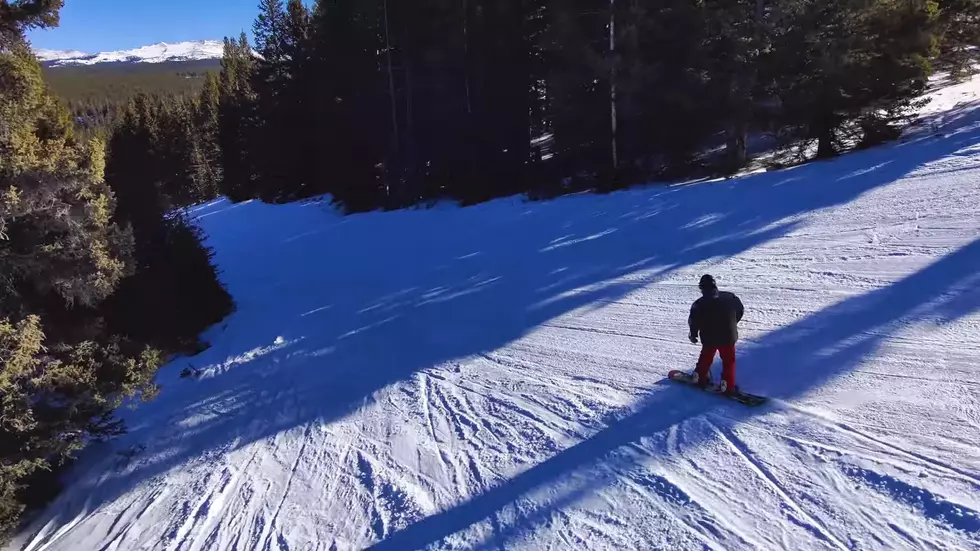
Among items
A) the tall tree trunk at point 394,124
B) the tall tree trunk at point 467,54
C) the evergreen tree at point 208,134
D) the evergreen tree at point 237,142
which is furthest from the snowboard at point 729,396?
the evergreen tree at point 208,134

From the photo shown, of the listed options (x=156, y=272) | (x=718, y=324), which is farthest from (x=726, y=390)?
(x=156, y=272)

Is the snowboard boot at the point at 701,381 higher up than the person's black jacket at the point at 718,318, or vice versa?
the person's black jacket at the point at 718,318

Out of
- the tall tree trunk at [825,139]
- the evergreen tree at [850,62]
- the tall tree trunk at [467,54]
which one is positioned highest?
the tall tree trunk at [467,54]

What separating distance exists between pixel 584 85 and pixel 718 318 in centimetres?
1348

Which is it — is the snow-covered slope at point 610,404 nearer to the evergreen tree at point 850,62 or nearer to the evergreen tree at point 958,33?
the evergreen tree at point 850,62

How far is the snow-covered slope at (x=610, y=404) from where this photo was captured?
4809 mm

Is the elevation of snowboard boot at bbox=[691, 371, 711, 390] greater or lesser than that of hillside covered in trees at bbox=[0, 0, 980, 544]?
lesser

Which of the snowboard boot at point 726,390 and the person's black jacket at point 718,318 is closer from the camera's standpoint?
the person's black jacket at point 718,318

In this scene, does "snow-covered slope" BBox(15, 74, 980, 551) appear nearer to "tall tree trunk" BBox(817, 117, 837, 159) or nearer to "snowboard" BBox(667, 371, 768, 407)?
"snowboard" BBox(667, 371, 768, 407)

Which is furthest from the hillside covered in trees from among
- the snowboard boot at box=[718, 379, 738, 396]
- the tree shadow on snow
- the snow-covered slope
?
the snowboard boot at box=[718, 379, 738, 396]

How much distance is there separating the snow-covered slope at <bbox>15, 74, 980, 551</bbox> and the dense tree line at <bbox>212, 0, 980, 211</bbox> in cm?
248

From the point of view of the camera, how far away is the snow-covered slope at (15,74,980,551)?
189 inches

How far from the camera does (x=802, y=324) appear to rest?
7.45 m

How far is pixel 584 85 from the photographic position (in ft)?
58.5
